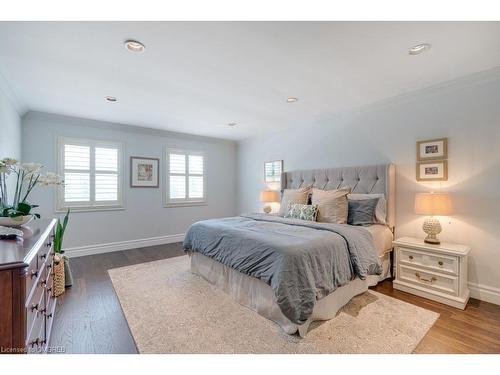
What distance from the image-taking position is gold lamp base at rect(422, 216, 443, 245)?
A: 252 centimetres

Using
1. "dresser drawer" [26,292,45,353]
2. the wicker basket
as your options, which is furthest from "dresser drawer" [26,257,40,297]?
the wicker basket

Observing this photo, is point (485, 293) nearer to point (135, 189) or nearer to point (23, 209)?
point (23, 209)

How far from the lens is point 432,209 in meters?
2.41

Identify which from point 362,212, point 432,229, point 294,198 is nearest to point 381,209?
point 362,212

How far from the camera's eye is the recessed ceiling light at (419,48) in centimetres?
185

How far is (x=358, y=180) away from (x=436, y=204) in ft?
3.47

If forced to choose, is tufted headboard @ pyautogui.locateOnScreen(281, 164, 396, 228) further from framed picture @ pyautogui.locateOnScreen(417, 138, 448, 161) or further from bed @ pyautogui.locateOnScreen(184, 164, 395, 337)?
framed picture @ pyautogui.locateOnScreen(417, 138, 448, 161)

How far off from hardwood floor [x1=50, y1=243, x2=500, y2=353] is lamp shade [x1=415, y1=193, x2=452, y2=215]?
0.92m

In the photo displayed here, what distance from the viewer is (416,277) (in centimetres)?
253

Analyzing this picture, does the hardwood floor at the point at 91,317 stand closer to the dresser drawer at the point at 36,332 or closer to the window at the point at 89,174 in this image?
the dresser drawer at the point at 36,332

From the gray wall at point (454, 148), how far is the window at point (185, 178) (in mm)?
2833
